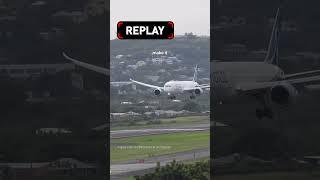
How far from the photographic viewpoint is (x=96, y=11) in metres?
8.88

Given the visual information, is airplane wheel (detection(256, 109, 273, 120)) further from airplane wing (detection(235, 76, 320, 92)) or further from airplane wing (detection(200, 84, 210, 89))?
airplane wing (detection(200, 84, 210, 89))

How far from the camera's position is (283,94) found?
29.4ft

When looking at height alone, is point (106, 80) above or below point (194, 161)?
above

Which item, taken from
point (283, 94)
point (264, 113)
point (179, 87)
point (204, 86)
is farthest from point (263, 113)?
point (179, 87)

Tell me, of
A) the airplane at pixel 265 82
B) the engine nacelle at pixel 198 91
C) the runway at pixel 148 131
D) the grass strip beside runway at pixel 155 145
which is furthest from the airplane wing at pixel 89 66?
the airplane at pixel 265 82

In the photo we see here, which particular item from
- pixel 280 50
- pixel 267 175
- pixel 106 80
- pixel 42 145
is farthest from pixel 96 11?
pixel 267 175

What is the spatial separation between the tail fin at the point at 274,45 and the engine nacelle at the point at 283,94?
0.36 m

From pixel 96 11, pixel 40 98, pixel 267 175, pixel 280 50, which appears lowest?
pixel 267 175

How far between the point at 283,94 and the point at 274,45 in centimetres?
69

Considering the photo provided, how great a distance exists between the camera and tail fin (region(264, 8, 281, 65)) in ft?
29.2

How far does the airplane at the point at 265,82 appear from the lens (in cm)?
891

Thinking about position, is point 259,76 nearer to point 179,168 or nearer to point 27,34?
point 179,168

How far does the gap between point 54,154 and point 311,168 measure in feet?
11.8

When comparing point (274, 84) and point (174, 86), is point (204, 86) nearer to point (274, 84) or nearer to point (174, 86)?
point (174, 86)
